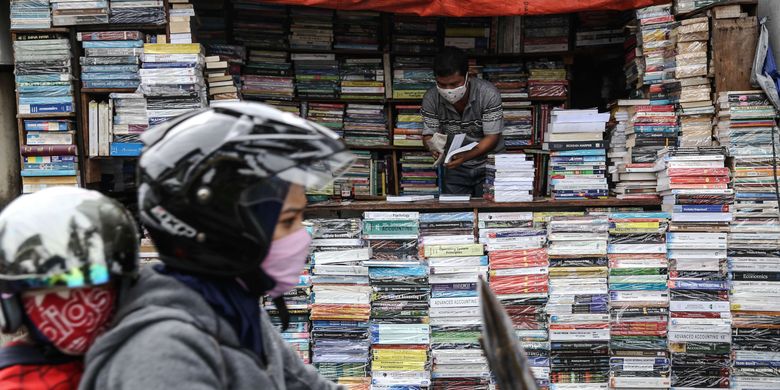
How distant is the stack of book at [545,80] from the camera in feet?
24.2

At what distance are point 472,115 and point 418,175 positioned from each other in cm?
163

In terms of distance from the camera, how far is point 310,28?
7.23 metres

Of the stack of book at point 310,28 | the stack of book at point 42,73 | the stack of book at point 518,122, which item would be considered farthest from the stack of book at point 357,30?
the stack of book at point 42,73

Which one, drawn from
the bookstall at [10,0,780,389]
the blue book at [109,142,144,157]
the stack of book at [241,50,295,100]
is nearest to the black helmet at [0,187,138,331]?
the bookstall at [10,0,780,389]

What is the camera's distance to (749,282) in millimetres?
5039

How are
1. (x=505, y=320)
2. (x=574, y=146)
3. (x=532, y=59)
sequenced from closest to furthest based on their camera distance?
(x=505, y=320), (x=574, y=146), (x=532, y=59)

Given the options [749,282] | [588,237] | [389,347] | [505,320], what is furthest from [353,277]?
[505,320]

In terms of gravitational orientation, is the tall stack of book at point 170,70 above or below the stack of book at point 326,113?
above

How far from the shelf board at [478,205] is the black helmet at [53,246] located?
12.4 ft

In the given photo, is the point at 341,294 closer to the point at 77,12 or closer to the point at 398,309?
the point at 398,309

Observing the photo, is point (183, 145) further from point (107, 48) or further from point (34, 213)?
point (107, 48)

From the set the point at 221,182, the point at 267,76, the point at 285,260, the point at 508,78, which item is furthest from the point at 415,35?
the point at 221,182

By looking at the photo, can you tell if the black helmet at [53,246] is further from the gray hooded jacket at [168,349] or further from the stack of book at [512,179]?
the stack of book at [512,179]

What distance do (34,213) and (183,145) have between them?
0.30 metres
